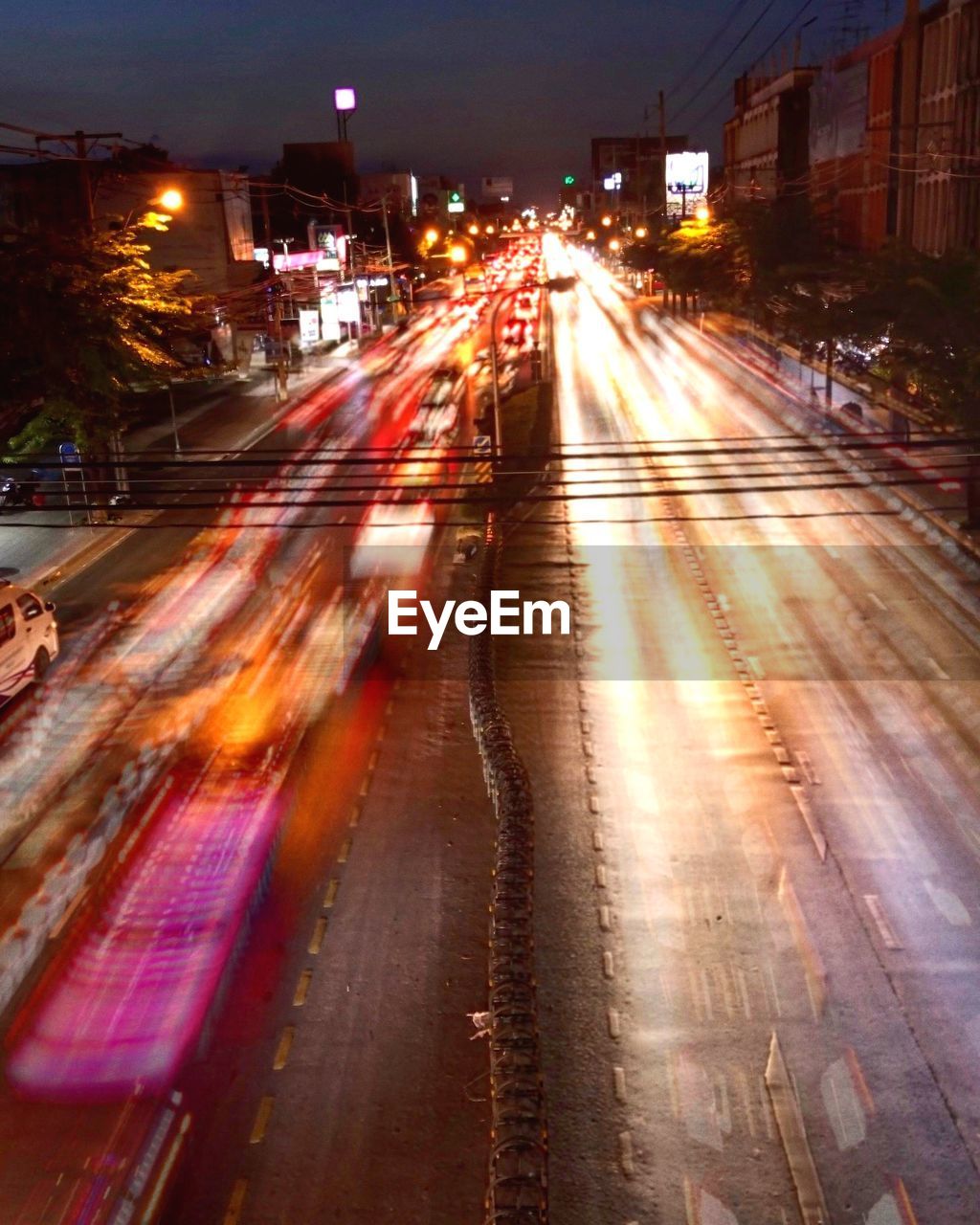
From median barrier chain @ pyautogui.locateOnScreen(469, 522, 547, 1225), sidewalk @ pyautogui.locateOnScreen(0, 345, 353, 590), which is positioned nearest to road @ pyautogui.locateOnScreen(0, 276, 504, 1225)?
median barrier chain @ pyautogui.locateOnScreen(469, 522, 547, 1225)

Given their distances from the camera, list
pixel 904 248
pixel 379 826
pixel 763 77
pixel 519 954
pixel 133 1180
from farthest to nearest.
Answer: pixel 763 77
pixel 904 248
pixel 379 826
pixel 519 954
pixel 133 1180

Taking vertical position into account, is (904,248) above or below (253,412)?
above

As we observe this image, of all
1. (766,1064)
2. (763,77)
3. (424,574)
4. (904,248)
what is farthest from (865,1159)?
(763,77)

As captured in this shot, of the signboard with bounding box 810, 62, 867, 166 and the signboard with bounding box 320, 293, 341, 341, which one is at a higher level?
the signboard with bounding box 810, 62, 867, 166

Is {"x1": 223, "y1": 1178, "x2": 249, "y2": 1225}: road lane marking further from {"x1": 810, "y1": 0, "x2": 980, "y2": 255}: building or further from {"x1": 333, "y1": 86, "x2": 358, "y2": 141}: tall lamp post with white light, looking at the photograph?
{"x1": 333, "y1": 86, "x2": 358, "y2": 141}: tall lamp post with white light

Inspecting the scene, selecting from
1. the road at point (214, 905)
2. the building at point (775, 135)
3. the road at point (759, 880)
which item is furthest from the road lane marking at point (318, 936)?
the building at point (775, 135)

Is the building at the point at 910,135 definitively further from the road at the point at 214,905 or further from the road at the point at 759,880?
the road at the point at 214,905

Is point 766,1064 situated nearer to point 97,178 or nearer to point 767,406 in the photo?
point 97,178
